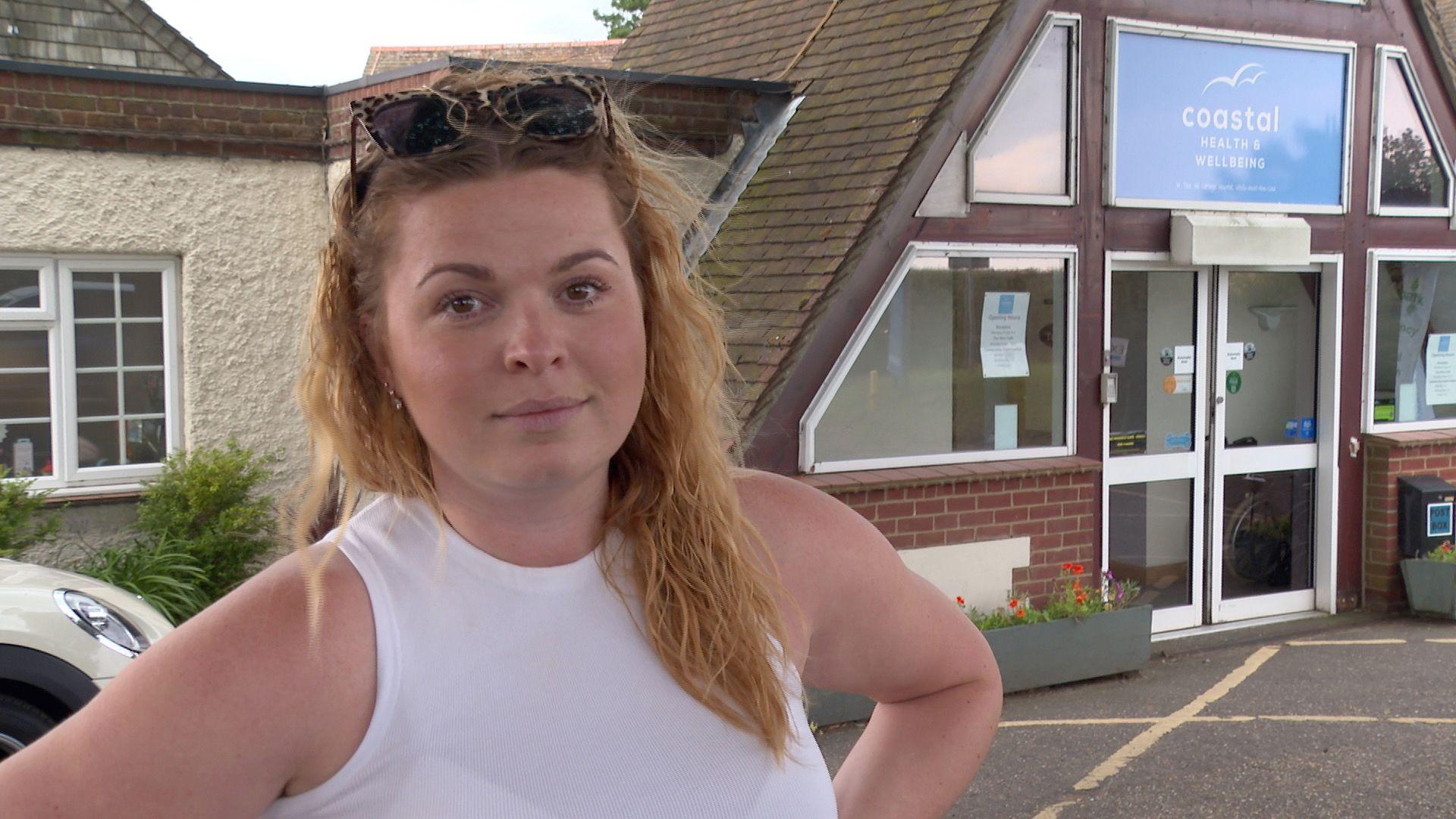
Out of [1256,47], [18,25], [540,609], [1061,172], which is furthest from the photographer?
[18,25]

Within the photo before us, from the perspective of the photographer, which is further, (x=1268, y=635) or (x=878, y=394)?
(x=1268, y=635)

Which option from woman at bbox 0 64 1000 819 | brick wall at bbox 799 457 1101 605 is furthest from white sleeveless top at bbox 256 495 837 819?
brick wall at bbox 799 457 1101 605

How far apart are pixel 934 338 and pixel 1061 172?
1.23 meters

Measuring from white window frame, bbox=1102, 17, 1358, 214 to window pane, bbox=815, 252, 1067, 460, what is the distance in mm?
676

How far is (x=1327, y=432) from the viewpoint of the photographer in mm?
8695

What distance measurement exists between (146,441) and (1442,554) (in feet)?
25.6

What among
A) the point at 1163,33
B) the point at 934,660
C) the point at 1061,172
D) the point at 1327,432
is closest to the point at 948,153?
the point at 1061,172

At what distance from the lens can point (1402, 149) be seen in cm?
878

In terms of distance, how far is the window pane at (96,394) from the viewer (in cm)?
698

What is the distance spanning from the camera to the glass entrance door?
8000mm

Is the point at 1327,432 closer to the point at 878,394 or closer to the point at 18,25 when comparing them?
the point at 878,394

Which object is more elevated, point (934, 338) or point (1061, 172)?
point (1061, 172)

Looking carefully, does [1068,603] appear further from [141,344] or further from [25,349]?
[25,349]

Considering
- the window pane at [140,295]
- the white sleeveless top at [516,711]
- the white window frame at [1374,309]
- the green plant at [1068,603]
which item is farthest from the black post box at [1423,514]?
the white sleeveless top at [516,711]
